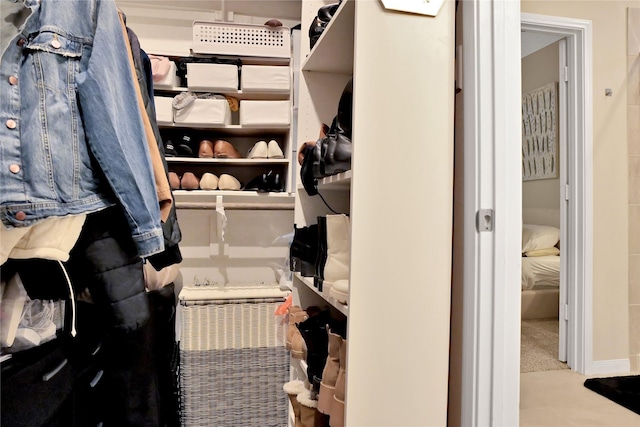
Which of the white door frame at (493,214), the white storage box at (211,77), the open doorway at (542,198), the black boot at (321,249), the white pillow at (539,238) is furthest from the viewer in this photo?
the white pillow at (539,238)

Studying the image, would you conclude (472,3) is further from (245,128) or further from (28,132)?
(245,128)

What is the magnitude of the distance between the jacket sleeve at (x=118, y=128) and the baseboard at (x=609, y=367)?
2532mm

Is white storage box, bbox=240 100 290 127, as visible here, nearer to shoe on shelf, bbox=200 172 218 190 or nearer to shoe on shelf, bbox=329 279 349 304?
shoe on shelf, bbox=200 172 218 190

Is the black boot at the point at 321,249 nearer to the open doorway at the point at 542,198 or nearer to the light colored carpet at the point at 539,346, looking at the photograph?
the light colored carpet at the point at 539,346

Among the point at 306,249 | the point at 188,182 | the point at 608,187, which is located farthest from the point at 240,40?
the point at 608,187

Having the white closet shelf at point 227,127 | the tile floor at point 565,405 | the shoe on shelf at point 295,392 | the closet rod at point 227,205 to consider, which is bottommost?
the tile floor at point 565,405

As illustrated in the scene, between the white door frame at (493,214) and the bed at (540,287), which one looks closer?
the white door frame at (493,214)

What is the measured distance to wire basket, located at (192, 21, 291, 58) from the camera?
2.02 metres

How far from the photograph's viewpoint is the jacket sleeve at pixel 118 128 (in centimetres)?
82

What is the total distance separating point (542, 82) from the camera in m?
3.89

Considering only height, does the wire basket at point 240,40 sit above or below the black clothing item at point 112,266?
above

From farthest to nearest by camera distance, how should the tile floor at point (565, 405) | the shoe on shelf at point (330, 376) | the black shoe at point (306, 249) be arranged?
the tile floor at point (565, 405)
the black shoe at point (306, 249)
the shoe on shelf at point (330, 376)

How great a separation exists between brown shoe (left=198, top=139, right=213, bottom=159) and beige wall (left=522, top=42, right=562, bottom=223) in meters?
3.18

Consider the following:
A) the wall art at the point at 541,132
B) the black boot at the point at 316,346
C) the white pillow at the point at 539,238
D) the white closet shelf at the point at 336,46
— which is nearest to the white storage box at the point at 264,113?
the white closet shelf at the point at 336,46
